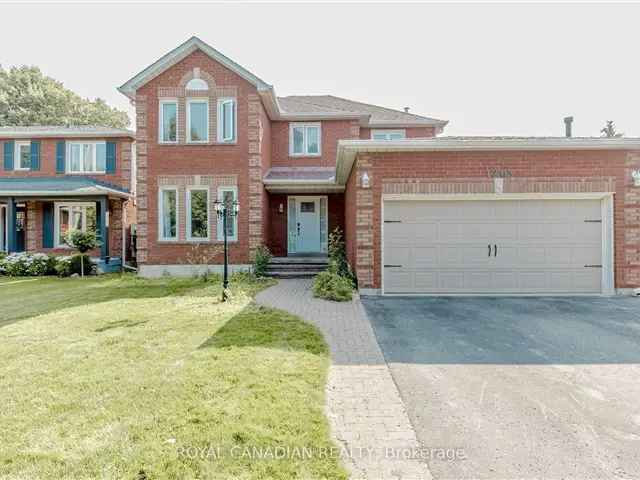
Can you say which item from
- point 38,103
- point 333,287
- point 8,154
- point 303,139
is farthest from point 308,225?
point 38,103

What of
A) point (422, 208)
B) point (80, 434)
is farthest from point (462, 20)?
point (80, 434)

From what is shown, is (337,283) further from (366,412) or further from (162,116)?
(162,116)

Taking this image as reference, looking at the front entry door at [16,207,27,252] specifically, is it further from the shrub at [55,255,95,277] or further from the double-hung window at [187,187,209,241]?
the double-hung window at [187,187,209,241]

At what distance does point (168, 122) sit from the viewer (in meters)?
12.3

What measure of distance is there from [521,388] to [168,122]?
12804 mm

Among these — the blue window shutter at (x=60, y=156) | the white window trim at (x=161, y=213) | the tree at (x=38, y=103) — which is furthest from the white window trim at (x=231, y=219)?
the tree at (x=38, y=103)

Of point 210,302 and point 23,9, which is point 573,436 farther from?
point 23,9

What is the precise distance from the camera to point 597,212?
8.37m

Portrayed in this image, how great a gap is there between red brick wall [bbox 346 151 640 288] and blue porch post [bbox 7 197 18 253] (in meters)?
15.1

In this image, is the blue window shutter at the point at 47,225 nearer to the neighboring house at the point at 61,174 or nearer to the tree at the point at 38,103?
the neighboring house at the point at 61,174

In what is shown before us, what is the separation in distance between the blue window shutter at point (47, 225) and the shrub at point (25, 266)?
2492 millimetres

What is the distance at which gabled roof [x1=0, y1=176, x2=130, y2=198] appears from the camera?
14.0 m

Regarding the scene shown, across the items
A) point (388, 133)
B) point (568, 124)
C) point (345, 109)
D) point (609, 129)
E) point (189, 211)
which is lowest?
point (189, 211)

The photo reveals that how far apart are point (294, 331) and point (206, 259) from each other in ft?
25.2
